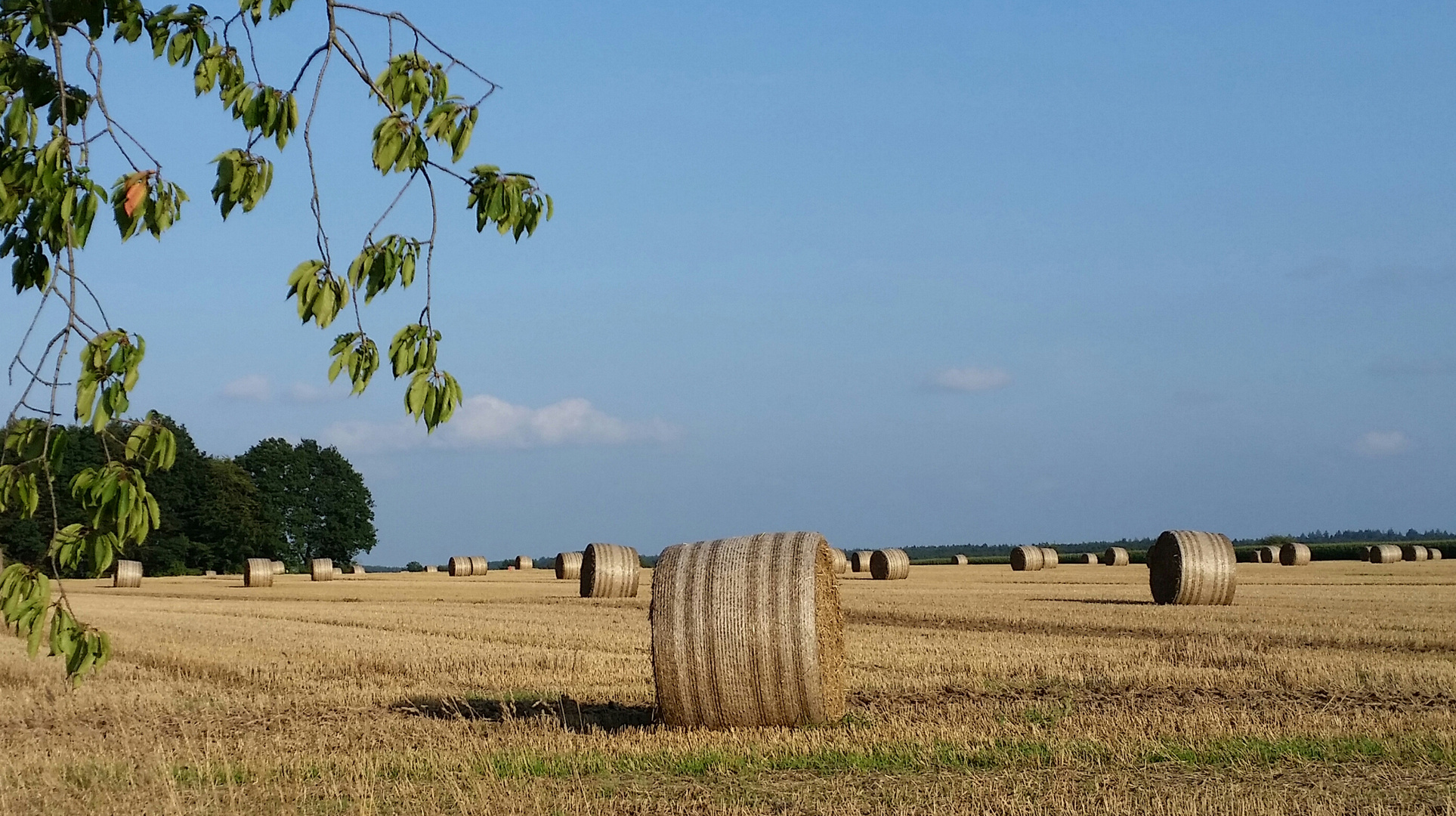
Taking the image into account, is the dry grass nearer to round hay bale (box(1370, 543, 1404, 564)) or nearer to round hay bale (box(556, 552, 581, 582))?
round hay bale (box(556, 552, 581, 582))

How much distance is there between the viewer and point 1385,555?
173 ft

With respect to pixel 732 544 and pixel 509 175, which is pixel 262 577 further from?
pixel 509 175

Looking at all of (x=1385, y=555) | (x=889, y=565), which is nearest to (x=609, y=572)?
(x=889, y=565)

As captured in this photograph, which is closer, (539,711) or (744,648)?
(744,648)

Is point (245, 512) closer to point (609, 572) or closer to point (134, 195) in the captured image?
point (609, 572)

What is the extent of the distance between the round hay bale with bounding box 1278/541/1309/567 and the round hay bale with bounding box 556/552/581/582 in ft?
85.4

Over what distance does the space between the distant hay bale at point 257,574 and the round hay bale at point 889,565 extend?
20.5m

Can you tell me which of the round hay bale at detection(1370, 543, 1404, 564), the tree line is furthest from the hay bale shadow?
the tree line

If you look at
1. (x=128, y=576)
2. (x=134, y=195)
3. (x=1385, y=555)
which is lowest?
(x=128, y=576)

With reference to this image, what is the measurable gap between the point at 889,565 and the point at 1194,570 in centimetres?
1964

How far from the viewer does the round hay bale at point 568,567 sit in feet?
152

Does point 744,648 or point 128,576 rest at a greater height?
point 744,648

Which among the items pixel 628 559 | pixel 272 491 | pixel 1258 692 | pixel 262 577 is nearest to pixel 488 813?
pixel 1258 692

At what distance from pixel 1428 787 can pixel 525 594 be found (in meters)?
26.5
